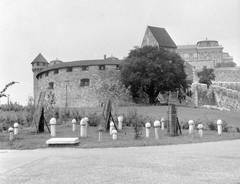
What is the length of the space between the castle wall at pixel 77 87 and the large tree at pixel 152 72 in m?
4.56

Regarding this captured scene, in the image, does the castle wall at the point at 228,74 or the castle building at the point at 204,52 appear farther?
the castle building at the point at 204,52

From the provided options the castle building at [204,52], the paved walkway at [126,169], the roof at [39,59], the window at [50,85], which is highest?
the castle building at [204,52]

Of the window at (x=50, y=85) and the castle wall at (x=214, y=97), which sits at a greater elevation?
the window at (x=50, y=85)

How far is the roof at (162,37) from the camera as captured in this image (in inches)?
2242

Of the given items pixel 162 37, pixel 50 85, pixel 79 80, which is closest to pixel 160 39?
pixel 162 37

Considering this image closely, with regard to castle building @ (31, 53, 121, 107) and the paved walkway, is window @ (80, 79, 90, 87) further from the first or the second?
the paved walkway

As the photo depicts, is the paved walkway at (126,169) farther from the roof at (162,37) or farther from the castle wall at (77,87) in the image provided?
the roof at (162,37)

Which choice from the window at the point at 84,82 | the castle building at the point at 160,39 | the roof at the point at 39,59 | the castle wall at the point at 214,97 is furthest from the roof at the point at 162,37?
the roof at the point at 39,59

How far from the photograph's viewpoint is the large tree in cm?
3841

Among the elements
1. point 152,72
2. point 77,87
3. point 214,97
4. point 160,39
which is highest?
point 160,39

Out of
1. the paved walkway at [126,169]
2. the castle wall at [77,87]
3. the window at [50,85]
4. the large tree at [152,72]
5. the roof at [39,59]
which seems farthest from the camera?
the roof at [39,59]

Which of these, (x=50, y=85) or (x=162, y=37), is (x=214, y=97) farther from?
(x=50, y=85)

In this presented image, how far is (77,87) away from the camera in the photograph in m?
43.8

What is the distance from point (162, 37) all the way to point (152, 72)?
72.0ft
